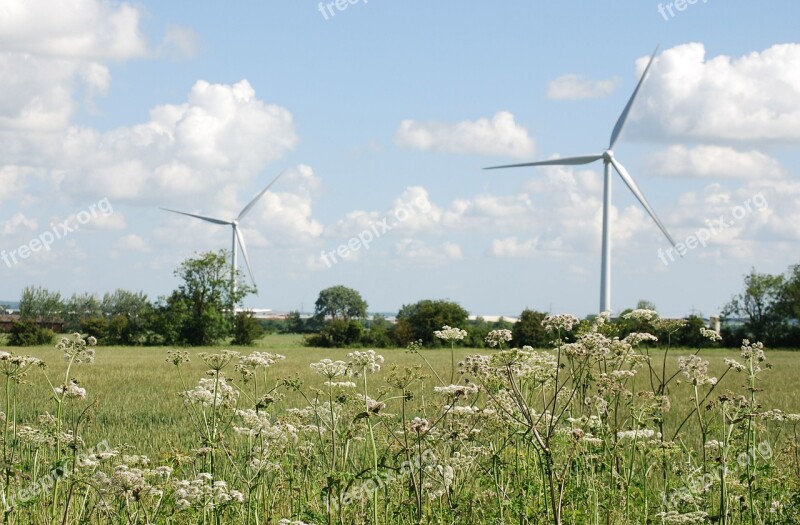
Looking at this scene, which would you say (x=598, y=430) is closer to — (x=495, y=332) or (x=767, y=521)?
(x=767, y=521)

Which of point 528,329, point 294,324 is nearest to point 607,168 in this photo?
point 528,329

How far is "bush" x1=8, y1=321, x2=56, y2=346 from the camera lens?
274 feet

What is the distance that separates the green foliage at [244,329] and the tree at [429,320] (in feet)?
51.8

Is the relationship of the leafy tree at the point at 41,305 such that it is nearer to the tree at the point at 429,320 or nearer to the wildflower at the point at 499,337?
the tree at the point at 429,320

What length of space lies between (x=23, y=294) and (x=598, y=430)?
12011cm

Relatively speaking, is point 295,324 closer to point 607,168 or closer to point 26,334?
point 26,334

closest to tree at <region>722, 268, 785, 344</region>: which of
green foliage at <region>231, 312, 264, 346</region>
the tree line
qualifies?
the tree line

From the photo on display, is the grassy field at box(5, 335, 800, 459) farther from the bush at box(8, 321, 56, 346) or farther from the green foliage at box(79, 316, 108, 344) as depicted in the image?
the green foliage at box(79, 316, 108, 344)

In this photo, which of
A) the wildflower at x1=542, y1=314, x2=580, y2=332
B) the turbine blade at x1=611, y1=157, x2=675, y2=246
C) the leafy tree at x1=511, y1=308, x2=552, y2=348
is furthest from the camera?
the leafy tree at x1=511, y1=308, x2=552, y2=348

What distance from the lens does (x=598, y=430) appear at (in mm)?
10156

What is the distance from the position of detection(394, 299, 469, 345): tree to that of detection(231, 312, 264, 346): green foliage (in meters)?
15.8

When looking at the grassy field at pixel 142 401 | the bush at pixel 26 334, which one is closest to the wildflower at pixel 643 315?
the grassy field at pixel 142 401

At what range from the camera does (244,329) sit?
92.8 m

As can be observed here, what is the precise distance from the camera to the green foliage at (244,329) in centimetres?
9294
